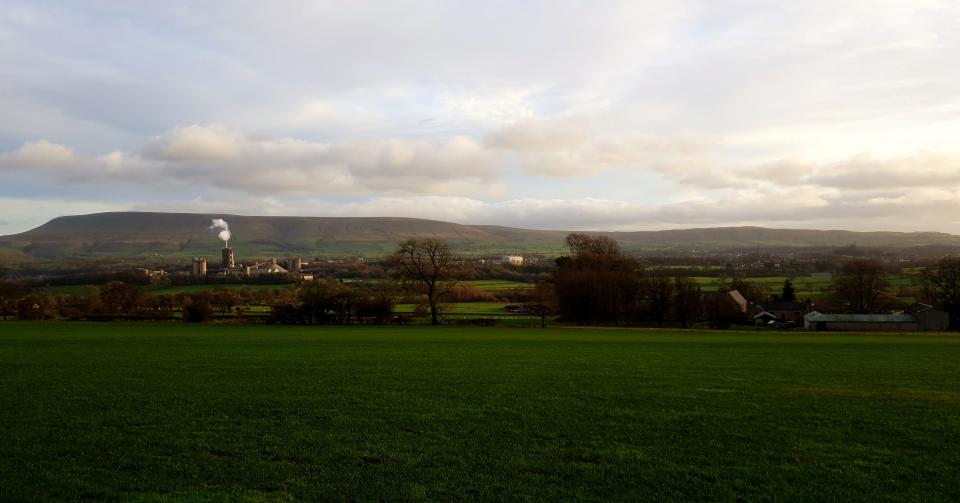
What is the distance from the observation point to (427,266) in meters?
57.0

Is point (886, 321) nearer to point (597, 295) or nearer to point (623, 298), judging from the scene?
point (623, 298)

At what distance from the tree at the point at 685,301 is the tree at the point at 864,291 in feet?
65.7

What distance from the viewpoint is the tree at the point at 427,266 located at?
2223 inches

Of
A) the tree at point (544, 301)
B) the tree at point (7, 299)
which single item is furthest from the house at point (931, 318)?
the tree at point (7, 299)

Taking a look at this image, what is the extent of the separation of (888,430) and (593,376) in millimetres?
8380

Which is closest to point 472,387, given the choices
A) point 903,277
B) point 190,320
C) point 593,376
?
point 593,376

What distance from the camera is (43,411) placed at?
1318 cm

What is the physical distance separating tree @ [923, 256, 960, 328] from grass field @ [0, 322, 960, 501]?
1966 inches

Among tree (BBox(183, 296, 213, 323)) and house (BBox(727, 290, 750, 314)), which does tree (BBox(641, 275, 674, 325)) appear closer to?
house (BBox(727, 290, 750, 314))

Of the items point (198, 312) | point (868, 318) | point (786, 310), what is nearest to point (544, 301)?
point (868, 318)

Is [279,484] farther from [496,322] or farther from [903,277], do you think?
[903,277]

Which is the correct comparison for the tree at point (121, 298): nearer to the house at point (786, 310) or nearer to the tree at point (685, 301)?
the tree at point (685, 301)

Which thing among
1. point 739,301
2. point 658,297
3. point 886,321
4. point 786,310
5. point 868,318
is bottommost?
point 786,310

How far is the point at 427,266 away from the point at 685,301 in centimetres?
2547
